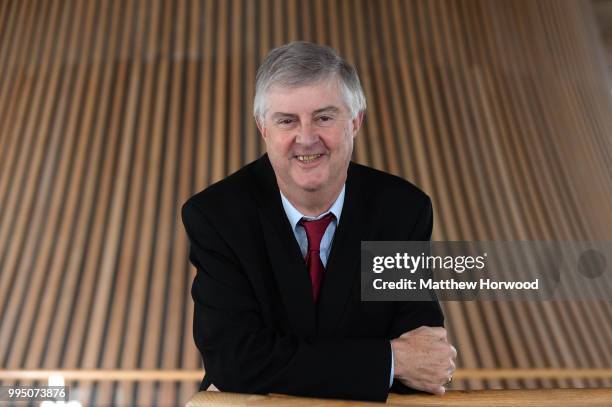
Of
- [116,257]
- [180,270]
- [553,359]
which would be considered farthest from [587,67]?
[116,257]

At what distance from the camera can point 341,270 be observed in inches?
50.9

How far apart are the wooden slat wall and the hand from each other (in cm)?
128

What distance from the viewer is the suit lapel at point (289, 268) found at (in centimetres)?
128

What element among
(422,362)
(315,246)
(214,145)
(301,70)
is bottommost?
(422,362)

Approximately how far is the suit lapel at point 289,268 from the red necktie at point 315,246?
1.7 inches

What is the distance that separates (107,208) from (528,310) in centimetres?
186

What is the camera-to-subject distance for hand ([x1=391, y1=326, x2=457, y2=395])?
1182 millimetres

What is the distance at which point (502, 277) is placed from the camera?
2715mm

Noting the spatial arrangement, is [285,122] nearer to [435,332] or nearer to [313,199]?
[313,199]

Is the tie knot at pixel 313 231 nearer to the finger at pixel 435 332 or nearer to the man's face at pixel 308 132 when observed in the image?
the man's face at pixel 308 132

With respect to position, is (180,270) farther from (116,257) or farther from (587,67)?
(587,67)

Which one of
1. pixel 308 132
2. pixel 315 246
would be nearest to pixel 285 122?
pixel 308 132

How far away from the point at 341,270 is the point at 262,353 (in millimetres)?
243

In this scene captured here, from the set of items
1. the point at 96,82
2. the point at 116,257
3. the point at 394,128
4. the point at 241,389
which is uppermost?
the point at 96,82
